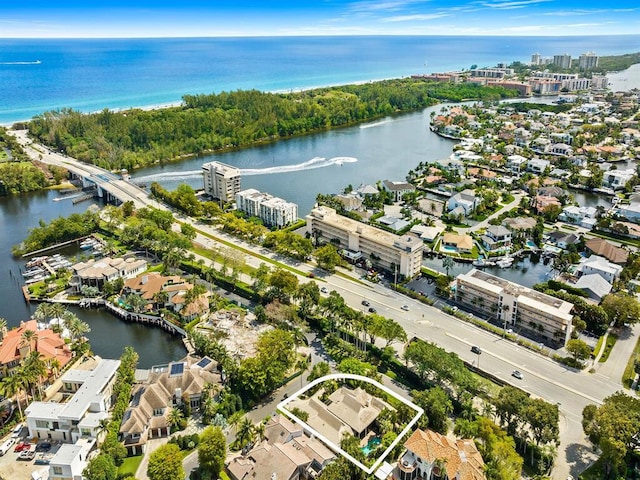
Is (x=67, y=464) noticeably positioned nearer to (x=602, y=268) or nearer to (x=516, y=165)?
(x=602, y=268)

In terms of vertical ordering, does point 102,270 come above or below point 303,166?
below

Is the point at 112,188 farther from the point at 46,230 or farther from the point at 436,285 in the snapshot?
the point at 436,285

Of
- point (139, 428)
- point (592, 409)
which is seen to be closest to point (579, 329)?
point (592, 409)

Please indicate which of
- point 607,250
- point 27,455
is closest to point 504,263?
point 607,250

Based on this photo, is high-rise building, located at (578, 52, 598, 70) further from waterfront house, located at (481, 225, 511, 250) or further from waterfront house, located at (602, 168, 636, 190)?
waterfront house, located at (481, 225, 511, 250)

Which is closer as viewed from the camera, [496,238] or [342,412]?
[342,412]

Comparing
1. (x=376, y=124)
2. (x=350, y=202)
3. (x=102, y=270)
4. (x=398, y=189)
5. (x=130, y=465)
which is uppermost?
(x=376, y=124)

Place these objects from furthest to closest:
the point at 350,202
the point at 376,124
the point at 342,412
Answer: the point at 376,124, the point at 350,202, the point at 342,412
